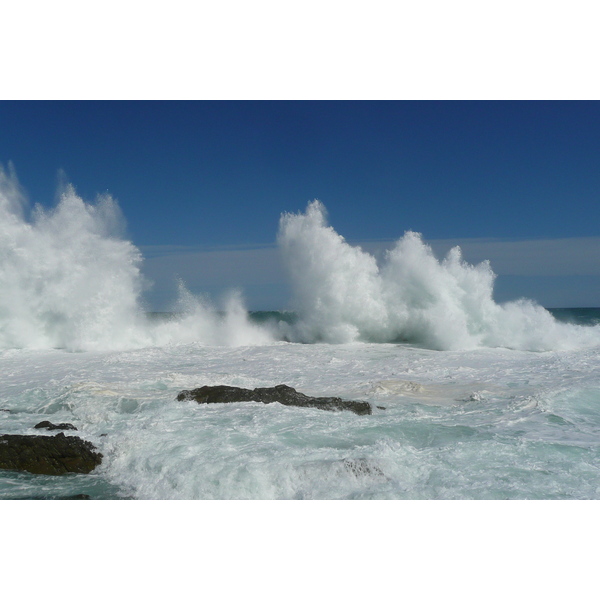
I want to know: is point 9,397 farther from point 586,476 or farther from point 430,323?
point 430,323

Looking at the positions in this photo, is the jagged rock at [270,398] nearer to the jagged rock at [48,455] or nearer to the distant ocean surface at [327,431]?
the distant ocean surface at [327,431]

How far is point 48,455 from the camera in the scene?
15.9ft

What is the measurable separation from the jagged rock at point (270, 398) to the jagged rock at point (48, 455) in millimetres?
2101

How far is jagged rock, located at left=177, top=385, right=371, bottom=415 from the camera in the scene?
667cm

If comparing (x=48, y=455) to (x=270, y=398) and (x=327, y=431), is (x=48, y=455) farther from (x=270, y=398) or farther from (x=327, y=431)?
(x=270, y=398)

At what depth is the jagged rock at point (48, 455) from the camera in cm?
476

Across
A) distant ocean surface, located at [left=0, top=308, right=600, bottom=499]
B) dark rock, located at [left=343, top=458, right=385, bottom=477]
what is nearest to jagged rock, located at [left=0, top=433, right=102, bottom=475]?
distant ocean surface, located at [left=0, top=308, right=600, bottom=499]

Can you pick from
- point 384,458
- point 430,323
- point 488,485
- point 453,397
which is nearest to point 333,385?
point 453,397

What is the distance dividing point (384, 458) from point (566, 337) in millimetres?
11141

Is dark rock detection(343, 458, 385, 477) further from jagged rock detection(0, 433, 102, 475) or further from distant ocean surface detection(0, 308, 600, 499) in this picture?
jagged rock detection(0, 433, 102, 475)

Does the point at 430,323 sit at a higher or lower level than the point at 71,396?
higher

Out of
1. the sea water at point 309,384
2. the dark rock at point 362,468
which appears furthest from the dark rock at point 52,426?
the dark rock at point 362,468

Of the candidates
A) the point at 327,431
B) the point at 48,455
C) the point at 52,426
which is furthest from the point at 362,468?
the point at 52,426

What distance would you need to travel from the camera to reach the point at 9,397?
7.62 metres
